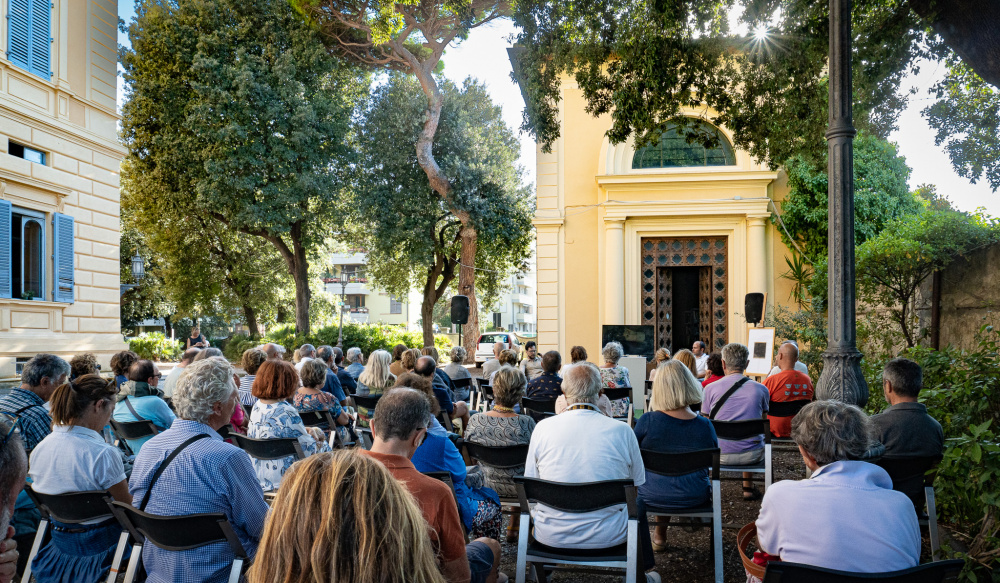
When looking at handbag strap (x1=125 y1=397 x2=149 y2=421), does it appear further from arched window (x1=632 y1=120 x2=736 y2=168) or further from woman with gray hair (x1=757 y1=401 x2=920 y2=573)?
arched window (x1=632 y1=120 x2=736 y2=168)

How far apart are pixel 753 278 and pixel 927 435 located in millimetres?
11092

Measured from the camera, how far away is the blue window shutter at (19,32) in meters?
8.88

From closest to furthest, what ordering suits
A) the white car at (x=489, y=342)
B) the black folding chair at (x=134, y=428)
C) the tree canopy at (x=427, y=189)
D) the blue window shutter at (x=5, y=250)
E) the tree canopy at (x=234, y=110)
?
the black folding chair at (x=134, y=428) < the blue window shutter at (x=5, y=250) < the tree canopy at (x=234, y=110) < the tree canopy at (x=427, y=189) < the white car at (x=489, y=342)

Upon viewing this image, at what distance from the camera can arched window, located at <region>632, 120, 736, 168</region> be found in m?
14.8

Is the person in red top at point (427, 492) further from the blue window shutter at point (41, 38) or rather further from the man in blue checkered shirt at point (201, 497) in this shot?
the blue window shutter at point (41, 38)

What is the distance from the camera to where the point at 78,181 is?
10328 millimetres

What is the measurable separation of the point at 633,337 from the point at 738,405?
8110mm

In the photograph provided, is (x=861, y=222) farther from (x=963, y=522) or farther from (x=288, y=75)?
(x=288, y=75)

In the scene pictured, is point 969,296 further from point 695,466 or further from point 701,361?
point 695,466

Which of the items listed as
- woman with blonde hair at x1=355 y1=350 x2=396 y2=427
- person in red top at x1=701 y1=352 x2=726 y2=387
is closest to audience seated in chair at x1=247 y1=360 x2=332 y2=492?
woman with blonde hair at x1=355 y1=350 x2=396 y2=427

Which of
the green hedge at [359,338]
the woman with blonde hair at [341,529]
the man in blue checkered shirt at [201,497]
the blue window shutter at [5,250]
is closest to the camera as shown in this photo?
the woman with blonde hair at [341,529]

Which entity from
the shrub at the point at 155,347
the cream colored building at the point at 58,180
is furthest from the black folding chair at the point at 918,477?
the shrub at the point at 155,347

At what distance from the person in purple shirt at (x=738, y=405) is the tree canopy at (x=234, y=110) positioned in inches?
587

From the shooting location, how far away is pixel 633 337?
13516 mm
